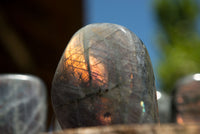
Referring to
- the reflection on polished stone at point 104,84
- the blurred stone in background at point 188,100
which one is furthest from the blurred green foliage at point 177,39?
the reflection on polished stone at point 104,84

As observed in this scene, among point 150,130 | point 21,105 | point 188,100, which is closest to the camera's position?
point 150,130

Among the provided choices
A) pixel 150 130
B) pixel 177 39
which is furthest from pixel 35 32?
pixel 150 130

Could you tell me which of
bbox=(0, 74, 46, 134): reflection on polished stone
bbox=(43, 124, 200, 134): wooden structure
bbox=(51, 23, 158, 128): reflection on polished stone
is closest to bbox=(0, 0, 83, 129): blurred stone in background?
bbox=(0, 74, 46, 134): reflection on polished stone

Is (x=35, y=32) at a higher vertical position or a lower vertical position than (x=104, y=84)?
lower

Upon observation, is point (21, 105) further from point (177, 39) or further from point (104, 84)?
point (177, 39)

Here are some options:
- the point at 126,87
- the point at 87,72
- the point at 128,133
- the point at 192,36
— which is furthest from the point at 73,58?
the point at 192,36

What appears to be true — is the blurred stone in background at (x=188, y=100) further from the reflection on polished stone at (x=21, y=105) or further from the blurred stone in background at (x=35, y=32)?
the blurred stone in background at (x=35, y=32)
